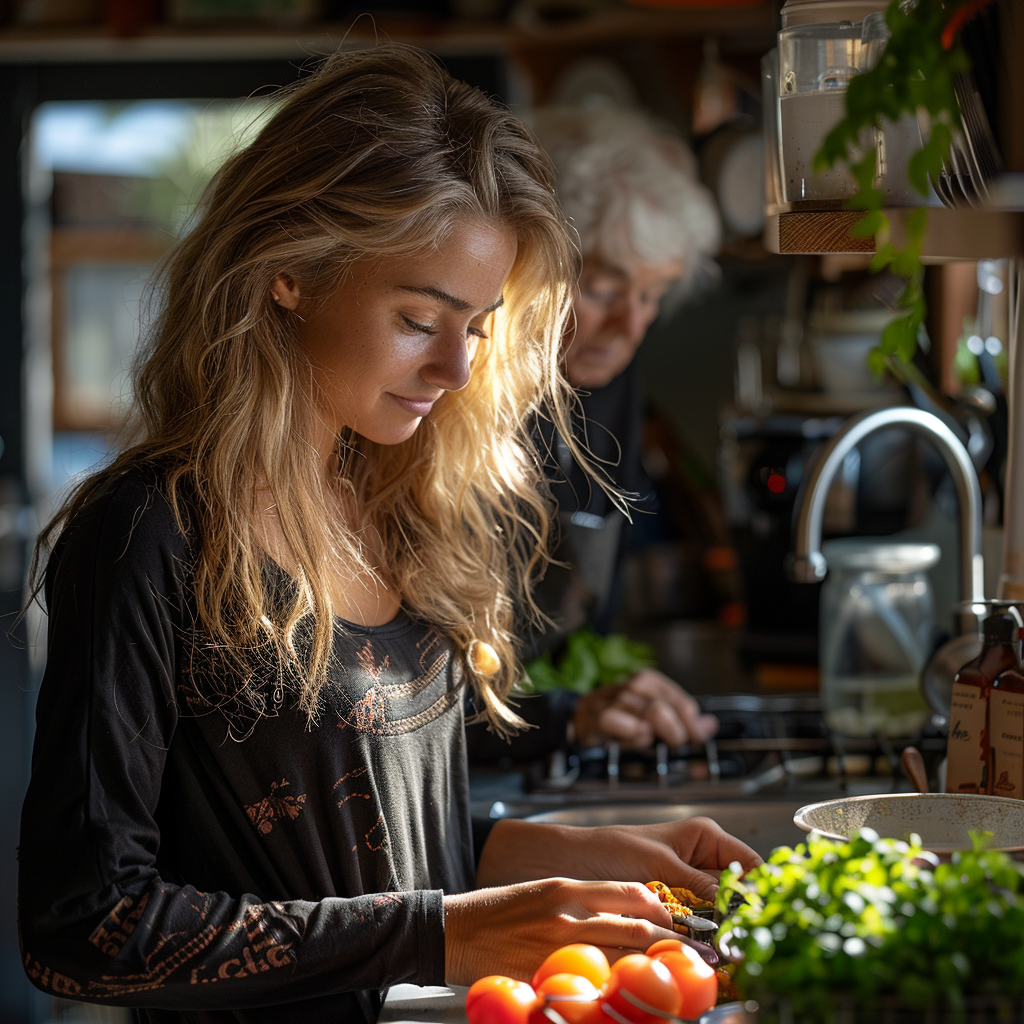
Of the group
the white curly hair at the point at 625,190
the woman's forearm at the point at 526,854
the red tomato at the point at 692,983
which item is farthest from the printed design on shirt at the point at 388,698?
the white curly hair at the point at 625,190

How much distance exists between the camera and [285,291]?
111cm

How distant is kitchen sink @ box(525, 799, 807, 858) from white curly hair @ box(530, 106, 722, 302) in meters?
1.01

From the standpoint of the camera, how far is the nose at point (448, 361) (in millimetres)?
1111

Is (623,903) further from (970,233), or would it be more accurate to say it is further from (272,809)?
(970,233)

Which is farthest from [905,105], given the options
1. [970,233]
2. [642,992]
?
[642,992]

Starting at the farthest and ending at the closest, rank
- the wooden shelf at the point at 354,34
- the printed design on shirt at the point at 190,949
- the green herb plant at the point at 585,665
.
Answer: the wooden shelf at the point at 354,34
the green herb plant at the point at 585,665
the printed design on shirt at the point at 190,949

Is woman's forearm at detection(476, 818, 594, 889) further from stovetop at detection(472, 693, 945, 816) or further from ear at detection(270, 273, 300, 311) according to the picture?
ear at detection(270, 273, 300, 311)

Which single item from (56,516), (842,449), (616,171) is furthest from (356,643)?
(616,171)

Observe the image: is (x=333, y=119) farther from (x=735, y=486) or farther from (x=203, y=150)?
(x=203, y=150)

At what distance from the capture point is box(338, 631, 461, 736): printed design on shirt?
1090mm

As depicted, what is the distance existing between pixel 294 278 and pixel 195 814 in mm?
487

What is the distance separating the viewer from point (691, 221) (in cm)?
220

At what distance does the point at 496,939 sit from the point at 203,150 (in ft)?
9.22

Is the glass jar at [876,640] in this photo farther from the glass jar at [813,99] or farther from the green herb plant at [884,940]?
the green herb plant at [884,940]
